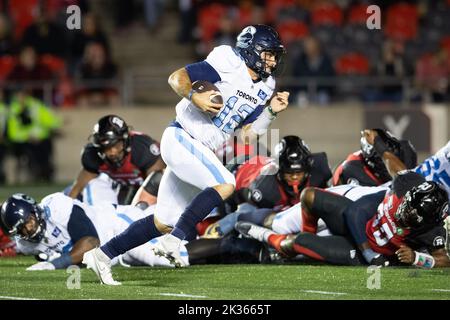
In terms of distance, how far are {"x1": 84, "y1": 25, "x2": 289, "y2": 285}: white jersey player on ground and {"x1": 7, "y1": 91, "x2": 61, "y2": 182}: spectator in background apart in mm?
9932

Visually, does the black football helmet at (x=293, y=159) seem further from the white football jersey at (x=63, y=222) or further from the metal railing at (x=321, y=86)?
the metal railing at (x=321, y=86)

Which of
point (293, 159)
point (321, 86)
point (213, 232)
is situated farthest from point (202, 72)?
point (321, 86)

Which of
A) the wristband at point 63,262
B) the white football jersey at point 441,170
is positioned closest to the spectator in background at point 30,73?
the wristband at point 63,262

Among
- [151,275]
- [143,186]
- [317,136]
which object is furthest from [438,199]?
[317,136]

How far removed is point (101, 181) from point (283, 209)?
2.19 m

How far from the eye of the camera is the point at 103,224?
9.95m

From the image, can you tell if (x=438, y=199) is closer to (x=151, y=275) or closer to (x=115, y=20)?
(x=151, y=275)

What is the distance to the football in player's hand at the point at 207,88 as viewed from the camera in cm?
803

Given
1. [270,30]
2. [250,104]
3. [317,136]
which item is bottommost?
[317,136]

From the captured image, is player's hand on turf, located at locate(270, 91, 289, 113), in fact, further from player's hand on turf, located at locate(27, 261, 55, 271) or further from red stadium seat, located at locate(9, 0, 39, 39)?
red stadium seat, located at locate(9, 0, 39, 39)

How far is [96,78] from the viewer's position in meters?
19.0

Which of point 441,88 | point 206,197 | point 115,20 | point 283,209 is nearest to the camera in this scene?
point 206,197

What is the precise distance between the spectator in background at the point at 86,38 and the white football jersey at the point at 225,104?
10.8 meters

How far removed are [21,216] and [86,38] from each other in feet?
32.8
